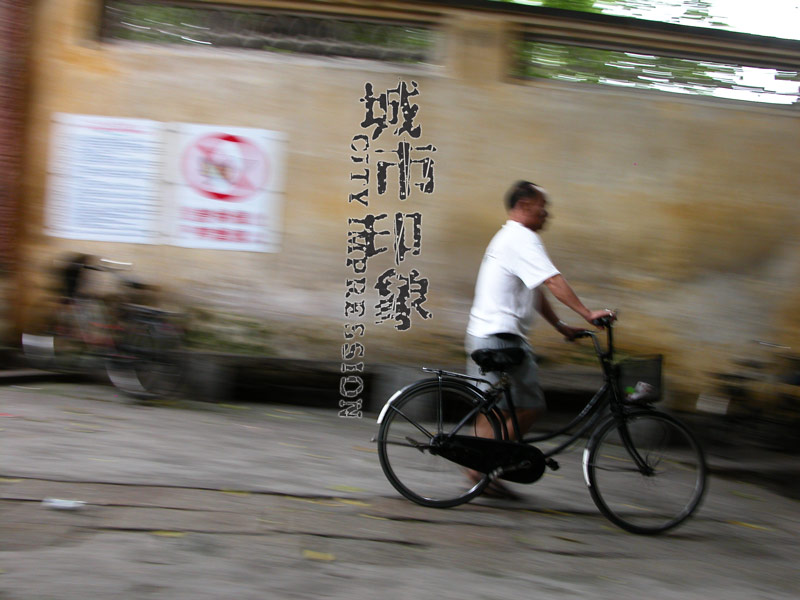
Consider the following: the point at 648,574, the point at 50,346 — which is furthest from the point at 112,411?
the point at 648,574

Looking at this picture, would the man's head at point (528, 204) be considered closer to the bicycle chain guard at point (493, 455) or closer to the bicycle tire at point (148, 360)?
the bicycle chain guard at point (493, 455)

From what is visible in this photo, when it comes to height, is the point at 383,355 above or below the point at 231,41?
below

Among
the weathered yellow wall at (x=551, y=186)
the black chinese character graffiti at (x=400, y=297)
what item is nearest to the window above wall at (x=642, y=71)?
the weathered yellow wall at (x=551, y=186)

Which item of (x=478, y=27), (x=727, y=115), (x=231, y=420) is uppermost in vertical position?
(x=478, y=27)

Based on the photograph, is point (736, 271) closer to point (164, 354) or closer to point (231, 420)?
point (231, 420)

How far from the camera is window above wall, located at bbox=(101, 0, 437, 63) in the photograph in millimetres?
7062

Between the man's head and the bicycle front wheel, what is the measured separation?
1.22 m

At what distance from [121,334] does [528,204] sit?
144 inches

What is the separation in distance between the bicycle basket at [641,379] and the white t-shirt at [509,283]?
0.62 m

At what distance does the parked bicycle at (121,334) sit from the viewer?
21.9ft

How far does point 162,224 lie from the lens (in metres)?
7.10

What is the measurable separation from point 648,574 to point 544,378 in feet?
9.50

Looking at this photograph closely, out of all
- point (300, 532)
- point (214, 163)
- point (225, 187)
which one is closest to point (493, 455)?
point (300, 532)

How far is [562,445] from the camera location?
4703mm
